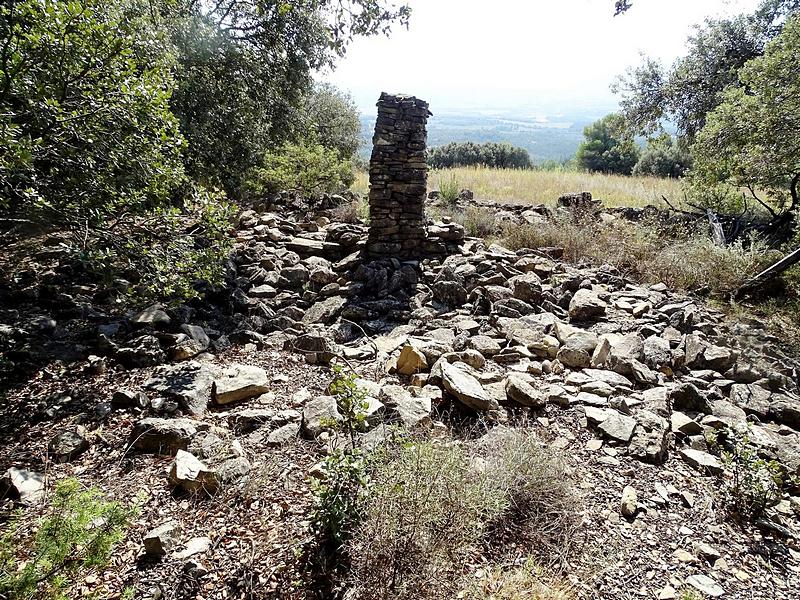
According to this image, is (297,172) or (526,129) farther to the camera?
(526,129)

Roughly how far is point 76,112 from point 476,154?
3626 centimetres

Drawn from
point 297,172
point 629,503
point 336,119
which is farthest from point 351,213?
point 336,119

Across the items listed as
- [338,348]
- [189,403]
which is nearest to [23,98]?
[189,403]

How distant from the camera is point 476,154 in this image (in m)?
36.3

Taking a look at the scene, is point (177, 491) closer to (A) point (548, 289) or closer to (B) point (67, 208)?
(B) point (67, 208)

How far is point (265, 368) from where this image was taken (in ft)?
14.4

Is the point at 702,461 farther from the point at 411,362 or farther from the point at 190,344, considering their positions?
the point at 190,344

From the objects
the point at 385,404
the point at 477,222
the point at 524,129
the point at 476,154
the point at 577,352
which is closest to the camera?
the point at 385,404

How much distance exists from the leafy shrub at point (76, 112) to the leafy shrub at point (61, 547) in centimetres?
178

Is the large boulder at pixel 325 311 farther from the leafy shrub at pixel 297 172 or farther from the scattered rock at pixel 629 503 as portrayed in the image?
the leafy shrub at pixel 297 172

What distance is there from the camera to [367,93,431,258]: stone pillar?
277 inches

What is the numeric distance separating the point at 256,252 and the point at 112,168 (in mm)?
3505

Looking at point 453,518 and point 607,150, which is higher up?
point 607,150

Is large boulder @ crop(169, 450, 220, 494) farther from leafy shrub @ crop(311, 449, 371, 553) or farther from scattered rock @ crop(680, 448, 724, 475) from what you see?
scattered rock @ crop(680, 448, 724, 475)
